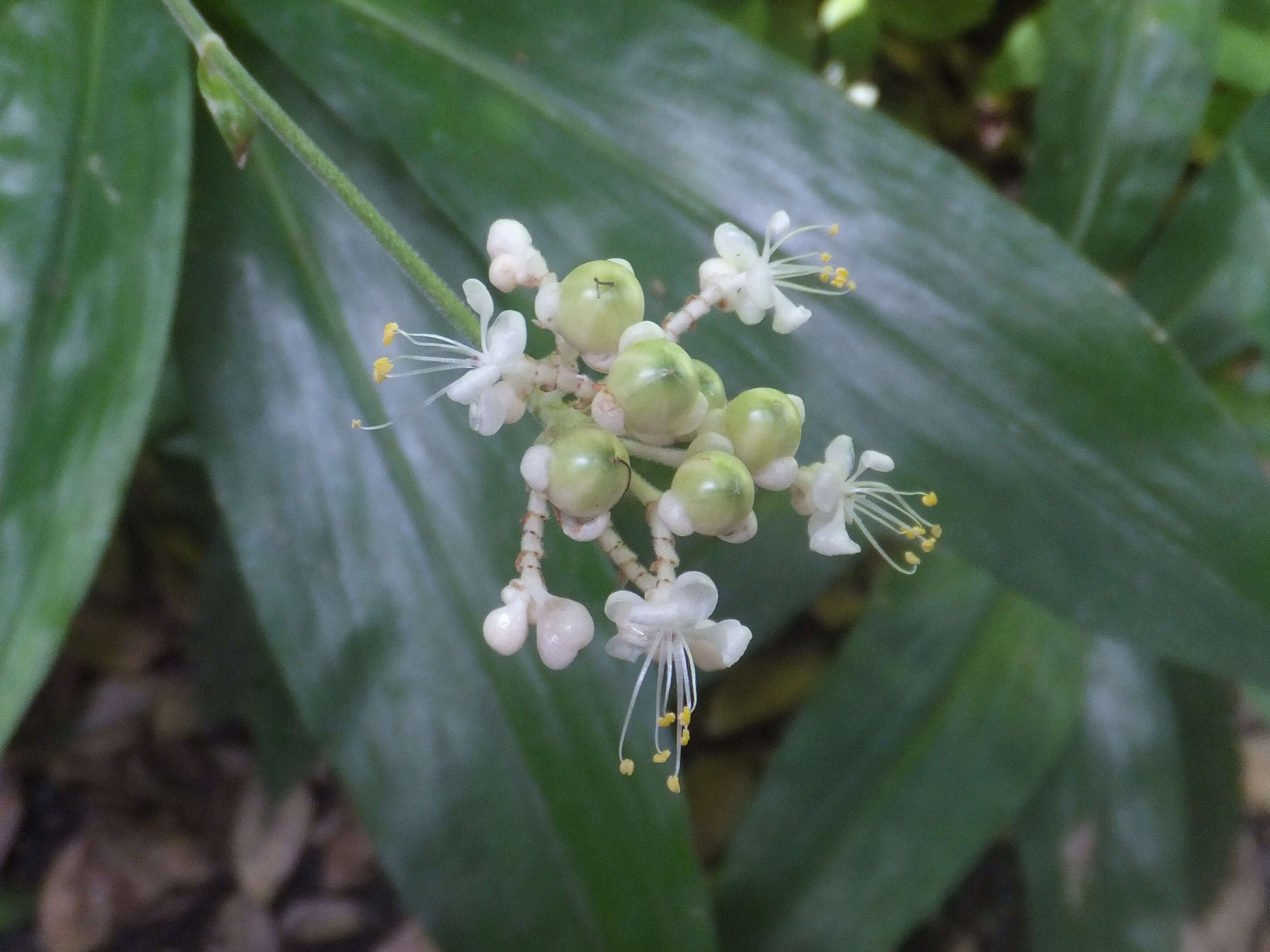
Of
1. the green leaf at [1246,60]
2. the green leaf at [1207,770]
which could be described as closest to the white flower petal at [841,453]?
the green leaf at [1207,770]

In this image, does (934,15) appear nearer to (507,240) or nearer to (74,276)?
(507,240)

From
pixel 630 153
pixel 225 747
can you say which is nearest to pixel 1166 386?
pixel 630 153

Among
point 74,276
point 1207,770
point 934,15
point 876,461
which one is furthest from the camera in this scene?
point 934,15

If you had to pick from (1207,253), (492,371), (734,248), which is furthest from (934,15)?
(492,371)

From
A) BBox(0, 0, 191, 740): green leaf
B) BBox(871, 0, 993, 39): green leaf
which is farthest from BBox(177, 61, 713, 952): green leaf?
BBox(871, 0, 993, 39): green leaf

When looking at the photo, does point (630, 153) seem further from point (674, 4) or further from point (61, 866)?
point (61, 866)

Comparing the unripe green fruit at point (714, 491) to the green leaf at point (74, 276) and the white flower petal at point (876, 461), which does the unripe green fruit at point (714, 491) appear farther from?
the green leaf at point (74, 276)

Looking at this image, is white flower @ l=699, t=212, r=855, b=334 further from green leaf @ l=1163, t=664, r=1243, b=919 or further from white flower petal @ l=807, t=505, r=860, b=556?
green leaf @ l=1163, t=664, r=1243, b=919
